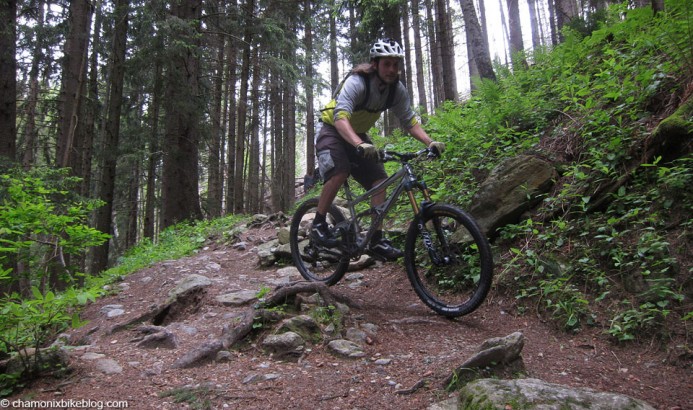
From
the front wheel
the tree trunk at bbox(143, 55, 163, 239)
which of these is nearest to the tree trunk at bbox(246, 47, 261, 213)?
the tree trunk at bbox(143, 55, 163, 239)

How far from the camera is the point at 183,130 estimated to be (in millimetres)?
11211

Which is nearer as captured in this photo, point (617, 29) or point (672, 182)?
point (672, 182)

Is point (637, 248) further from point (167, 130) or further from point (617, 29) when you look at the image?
point (167, 130)

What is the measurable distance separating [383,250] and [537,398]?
2.22m

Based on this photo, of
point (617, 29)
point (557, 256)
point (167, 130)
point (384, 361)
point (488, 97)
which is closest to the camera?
point (384, 361)

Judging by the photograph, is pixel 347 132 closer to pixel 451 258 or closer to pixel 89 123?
pixel 451 258

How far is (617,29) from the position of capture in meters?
A: 6.11

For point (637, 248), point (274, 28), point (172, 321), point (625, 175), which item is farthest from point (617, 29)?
point (274, 28)

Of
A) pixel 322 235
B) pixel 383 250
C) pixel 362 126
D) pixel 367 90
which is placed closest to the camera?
pixel 367 90

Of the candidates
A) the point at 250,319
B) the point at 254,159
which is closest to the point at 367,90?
the point at 250,319

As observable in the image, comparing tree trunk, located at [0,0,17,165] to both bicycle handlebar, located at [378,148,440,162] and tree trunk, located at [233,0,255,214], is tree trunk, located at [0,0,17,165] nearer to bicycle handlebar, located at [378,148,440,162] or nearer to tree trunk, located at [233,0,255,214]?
tree trunk, located at [233,0,255,214]

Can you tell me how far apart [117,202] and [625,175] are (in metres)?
19.8

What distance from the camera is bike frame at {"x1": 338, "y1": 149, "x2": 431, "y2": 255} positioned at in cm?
372

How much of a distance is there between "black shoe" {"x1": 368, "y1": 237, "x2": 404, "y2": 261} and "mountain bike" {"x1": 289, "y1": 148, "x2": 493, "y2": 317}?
78mm
